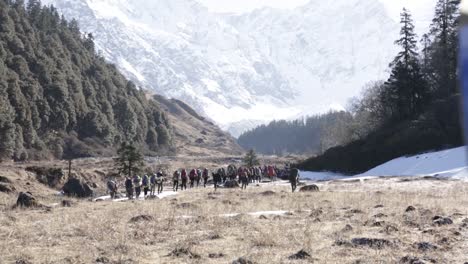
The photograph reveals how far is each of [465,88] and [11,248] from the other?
36.1 feet

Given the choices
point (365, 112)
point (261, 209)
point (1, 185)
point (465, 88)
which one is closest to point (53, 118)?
point (365, 112)

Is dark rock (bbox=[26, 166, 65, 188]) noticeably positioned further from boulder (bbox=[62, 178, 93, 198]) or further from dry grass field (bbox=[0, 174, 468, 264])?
dry grass field (bbox=[0, 174, 468, 264])

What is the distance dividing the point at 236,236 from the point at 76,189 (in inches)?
1033

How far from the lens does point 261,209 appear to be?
2123cm

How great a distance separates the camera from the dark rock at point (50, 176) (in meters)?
49.3

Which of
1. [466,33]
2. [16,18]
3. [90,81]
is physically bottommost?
[466,33]

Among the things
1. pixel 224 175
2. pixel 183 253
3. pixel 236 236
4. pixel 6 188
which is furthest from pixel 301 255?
pixel 224 175

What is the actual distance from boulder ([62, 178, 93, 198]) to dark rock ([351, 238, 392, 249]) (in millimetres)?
27871

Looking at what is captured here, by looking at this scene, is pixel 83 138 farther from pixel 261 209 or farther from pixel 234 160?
pixel 261 209

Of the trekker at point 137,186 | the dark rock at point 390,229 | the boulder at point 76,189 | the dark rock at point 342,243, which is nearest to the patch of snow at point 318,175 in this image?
the boulder at point 76,189

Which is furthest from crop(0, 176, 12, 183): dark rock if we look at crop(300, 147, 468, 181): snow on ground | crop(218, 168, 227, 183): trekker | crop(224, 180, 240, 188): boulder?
crop(300, 147, 468, 181): snow on ground

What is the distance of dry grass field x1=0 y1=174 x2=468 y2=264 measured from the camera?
36.1 ft

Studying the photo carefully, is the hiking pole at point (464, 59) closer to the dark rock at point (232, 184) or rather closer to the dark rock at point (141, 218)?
the dark rock at point (141, 218)

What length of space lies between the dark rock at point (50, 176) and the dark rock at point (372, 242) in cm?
4061
